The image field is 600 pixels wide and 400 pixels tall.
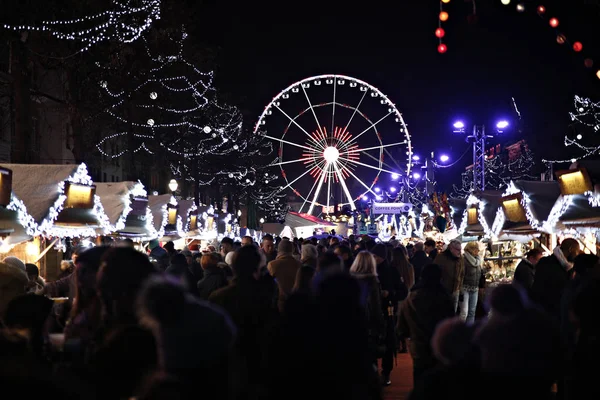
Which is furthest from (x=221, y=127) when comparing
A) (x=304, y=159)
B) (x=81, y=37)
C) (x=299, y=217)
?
(x=81, y=37)

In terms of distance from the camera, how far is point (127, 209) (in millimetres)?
19078

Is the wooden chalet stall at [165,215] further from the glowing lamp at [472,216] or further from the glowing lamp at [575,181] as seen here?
the glowing lamp at [575,181]

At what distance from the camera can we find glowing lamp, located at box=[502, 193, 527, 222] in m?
17.6

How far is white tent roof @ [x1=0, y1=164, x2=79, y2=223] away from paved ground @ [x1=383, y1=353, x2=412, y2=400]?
6708 millimetres

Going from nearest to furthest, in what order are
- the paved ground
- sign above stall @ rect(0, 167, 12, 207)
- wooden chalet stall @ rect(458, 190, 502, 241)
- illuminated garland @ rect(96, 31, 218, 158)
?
the paved ground < sign above stall @ rect(0, 167, 12, 207) < wooden chalet stall @ rect(458, 190, 502, 241) < illuminated garland @ rect(96, 31, 218, 158)

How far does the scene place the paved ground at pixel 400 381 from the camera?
32.8ft

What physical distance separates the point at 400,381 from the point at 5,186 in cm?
651

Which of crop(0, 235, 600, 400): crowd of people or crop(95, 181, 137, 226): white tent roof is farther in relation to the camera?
crop(95, 181, 137, 226): white tent roof

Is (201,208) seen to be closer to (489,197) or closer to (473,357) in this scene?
(489,197)

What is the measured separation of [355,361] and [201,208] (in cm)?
2864

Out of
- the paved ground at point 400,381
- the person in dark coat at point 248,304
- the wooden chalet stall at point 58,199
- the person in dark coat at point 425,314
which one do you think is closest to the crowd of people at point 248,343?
the person in dark coat at point 248,304

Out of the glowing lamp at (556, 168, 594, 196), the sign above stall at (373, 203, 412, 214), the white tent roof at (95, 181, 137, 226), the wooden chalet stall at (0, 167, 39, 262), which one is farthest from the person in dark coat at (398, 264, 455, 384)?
the sign above stall at (373, 203, 412, 214)

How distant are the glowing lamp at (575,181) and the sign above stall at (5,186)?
9.18m

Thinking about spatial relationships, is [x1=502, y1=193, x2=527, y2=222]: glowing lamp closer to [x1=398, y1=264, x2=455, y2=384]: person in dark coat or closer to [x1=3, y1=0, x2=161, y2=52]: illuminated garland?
[x1=3, y1=0, x2=161, y2=52]: illuminated garland
